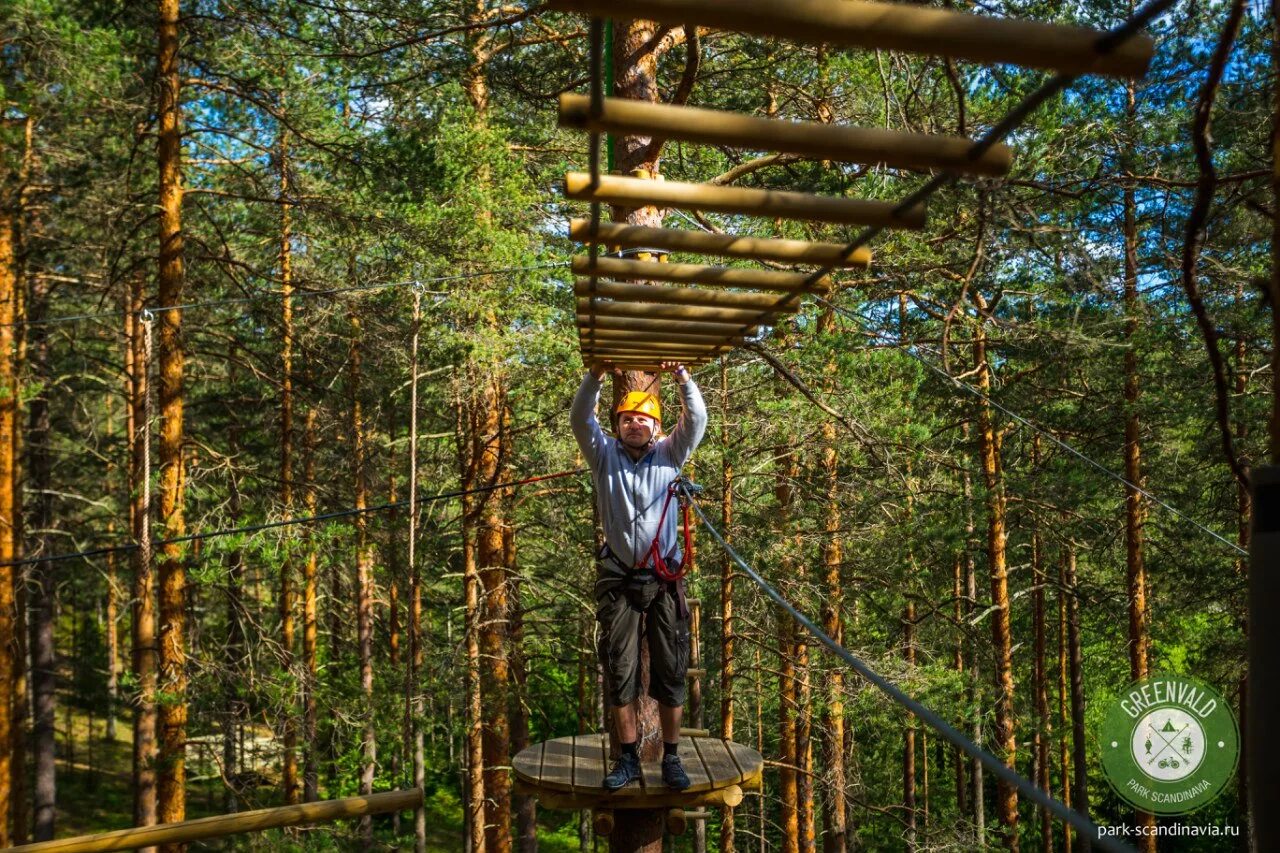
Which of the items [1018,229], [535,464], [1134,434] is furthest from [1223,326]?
[535,464]

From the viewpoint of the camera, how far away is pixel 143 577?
27.7 feet

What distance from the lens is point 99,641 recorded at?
2811 centimetres

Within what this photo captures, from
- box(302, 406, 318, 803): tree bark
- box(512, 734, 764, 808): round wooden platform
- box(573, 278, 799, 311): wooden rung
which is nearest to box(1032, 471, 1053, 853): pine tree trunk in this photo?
box(302, 406, 318, 803): tree bark

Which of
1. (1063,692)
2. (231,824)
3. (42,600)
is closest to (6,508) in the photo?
(42,600)

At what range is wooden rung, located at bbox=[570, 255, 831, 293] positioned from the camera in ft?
9.27

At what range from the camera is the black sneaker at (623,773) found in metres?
3.97

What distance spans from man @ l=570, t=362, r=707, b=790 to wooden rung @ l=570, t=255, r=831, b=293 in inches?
43.2

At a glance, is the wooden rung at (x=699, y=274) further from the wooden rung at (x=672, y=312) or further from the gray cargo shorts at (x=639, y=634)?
the gray cargo shorts at (x=639, y=634)

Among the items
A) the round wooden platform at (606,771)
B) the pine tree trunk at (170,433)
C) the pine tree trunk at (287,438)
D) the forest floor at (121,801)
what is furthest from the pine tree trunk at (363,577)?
the round wooden platform at (606,771)

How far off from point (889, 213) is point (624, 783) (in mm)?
2696

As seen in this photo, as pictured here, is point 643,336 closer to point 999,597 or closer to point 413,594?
point 413,594

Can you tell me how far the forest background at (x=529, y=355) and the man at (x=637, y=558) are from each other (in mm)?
1548

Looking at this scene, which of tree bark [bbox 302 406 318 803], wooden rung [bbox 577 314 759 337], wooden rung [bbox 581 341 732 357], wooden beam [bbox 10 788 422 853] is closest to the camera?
wooden rung [bbox 577 314 759 337]

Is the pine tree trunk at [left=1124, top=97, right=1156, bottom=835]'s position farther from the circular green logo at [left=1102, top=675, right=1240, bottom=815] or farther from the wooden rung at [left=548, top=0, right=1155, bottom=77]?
the wooden rung at [left=548, top=0, right=1155, bottom=77]
